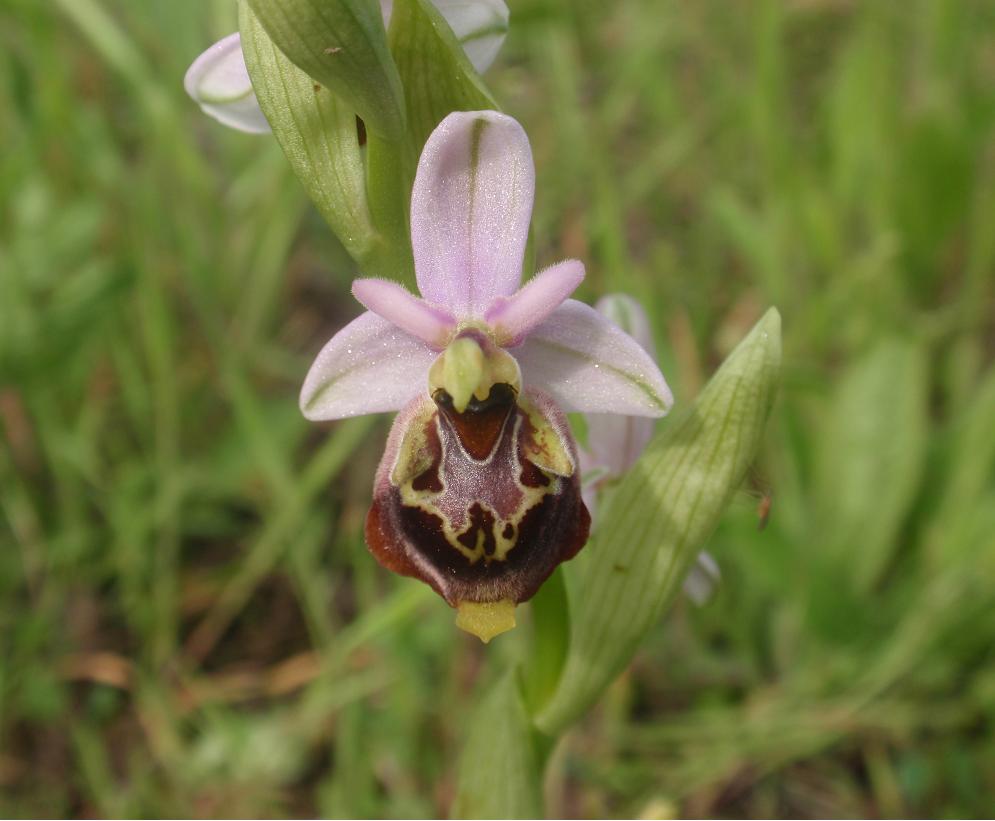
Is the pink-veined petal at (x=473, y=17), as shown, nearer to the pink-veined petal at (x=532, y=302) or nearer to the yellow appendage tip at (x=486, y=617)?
the pink-veined petal at (x=532, y=302)

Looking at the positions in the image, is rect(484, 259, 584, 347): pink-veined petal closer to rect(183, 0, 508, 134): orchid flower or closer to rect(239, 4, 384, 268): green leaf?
rect(239, 4, 384, 268): green leaf

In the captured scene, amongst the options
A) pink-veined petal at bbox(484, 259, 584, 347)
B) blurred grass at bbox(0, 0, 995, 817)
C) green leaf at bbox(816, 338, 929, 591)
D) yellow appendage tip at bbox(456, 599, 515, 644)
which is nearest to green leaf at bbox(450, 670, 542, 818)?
blurred grass at bbox(0, 0, 995, 817)

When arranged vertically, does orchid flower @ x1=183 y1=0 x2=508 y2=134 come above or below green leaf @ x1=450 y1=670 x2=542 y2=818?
above

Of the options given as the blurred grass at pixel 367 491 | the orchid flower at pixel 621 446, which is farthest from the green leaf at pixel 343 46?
the blurred grass at pixel 367 491

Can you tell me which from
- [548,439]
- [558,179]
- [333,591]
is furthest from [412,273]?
[558,179]

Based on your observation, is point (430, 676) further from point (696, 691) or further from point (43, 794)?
point (43, 794)

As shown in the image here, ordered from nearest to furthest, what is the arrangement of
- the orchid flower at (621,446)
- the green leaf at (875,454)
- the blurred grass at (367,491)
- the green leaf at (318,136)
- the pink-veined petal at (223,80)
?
the green leaf at (318,136) < the pink-veined petal at (223,80) < the orchid flower at (621,446) < the blurred grass at (367,491) < the green leaf at (875,454)
